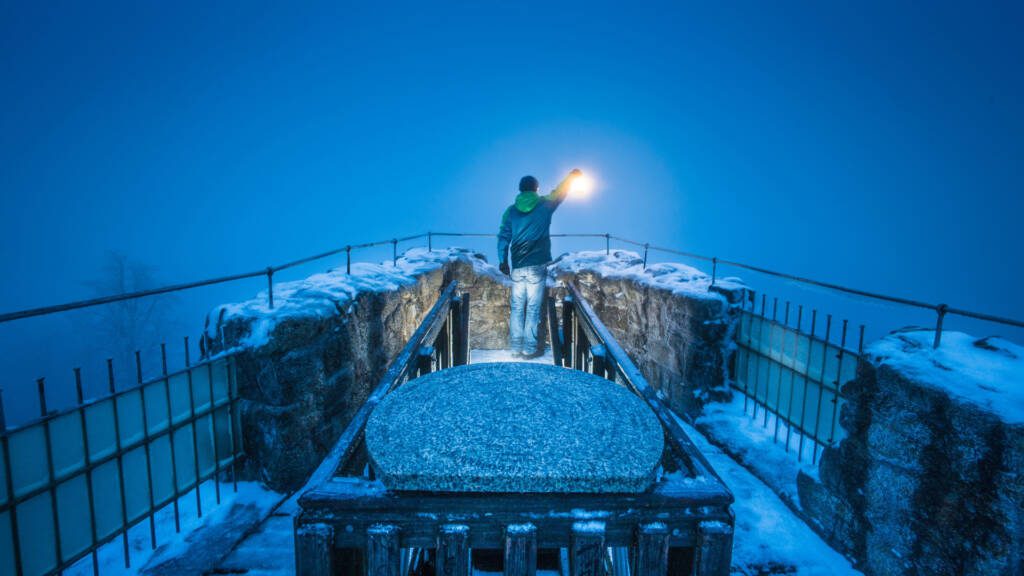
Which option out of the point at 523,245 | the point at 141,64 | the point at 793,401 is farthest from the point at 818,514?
the point at 141,64

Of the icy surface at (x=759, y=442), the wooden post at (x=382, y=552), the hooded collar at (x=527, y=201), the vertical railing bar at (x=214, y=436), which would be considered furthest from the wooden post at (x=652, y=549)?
the hooded collar at (x=527, y=201)

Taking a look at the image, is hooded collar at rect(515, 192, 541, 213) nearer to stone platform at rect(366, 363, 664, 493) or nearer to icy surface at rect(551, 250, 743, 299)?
icy surface at rect(551, 250, 743, 299)

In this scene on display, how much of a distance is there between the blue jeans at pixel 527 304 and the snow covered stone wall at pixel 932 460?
352 cm

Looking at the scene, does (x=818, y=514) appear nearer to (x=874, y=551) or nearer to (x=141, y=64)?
(x=874, y=551)

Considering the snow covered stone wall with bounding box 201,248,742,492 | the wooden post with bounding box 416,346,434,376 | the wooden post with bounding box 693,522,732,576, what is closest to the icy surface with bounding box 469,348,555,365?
the snow covered stone wall with bounding box 201,248,742,492

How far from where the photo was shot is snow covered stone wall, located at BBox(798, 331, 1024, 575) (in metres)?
1.97

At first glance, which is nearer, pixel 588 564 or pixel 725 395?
pixel 588 564

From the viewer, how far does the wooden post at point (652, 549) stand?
143cm

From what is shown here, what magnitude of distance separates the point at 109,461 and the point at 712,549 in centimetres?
331

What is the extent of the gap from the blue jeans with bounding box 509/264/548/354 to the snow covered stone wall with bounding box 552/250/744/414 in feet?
4.69

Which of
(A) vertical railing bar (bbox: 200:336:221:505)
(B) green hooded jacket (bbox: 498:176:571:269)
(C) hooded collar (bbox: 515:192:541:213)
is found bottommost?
(A) vertical railing bar (bbox: 200:336:221:505)

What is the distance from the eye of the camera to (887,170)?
12975 cm

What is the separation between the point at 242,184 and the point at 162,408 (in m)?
184

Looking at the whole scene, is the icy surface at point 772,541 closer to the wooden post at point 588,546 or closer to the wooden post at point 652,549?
the wooden post at point 652,549
